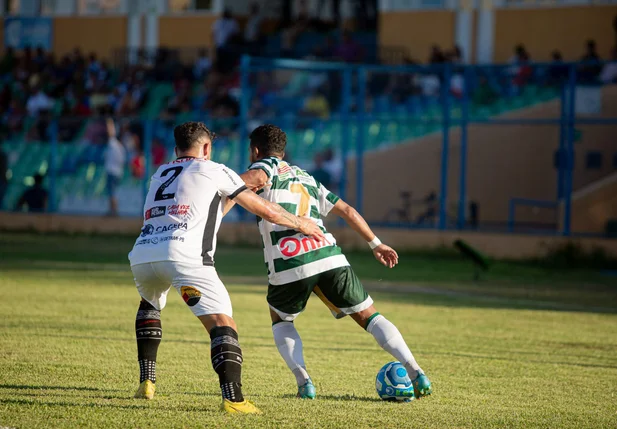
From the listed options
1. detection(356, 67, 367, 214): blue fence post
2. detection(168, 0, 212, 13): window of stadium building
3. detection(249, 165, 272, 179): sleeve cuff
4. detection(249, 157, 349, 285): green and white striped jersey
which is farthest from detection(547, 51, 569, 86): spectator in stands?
detection(168, 0, 212, 13): window of stadium building

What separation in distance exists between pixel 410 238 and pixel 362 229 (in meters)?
13.2

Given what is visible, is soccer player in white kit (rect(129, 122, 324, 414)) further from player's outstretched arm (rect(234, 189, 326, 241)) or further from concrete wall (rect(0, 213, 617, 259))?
concrete wall (rect(0, 213, 617, 259))

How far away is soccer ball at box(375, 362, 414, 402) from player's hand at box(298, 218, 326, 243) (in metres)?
1.04

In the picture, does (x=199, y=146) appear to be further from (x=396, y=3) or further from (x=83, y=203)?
(x=396, y=3)

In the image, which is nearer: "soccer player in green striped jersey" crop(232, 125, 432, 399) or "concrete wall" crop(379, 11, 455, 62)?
"soccer player in green striped jersey" crop(232, 125, 432, 399)

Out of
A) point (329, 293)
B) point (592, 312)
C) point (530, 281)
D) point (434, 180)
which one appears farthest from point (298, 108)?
point (329, 293)

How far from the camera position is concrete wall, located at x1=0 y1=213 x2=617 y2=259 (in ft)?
62.3

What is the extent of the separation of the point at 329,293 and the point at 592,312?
276 inches

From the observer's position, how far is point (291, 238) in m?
6.80

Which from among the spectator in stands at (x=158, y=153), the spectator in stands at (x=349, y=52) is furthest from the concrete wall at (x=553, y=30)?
the spectator in stands at (x=158, y=153)

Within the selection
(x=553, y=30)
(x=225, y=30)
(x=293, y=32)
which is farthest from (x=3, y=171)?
(x=553, y=30)

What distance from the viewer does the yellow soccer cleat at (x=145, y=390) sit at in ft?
21.5

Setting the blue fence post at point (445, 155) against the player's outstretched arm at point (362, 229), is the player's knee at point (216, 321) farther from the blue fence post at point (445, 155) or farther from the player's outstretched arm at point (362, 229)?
the blue fence post at point (445, 155)

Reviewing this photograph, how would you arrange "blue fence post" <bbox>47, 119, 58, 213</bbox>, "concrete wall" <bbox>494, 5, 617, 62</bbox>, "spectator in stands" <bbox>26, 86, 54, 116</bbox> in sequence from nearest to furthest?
"blue fence post" <bbox>47, 119, 58, 213</bbox> < "concrete wall" <bbox>494, 5, 617, 62</bbox> < "spectator in stands" <bbox>26, 86, 54, 116</bbox>
